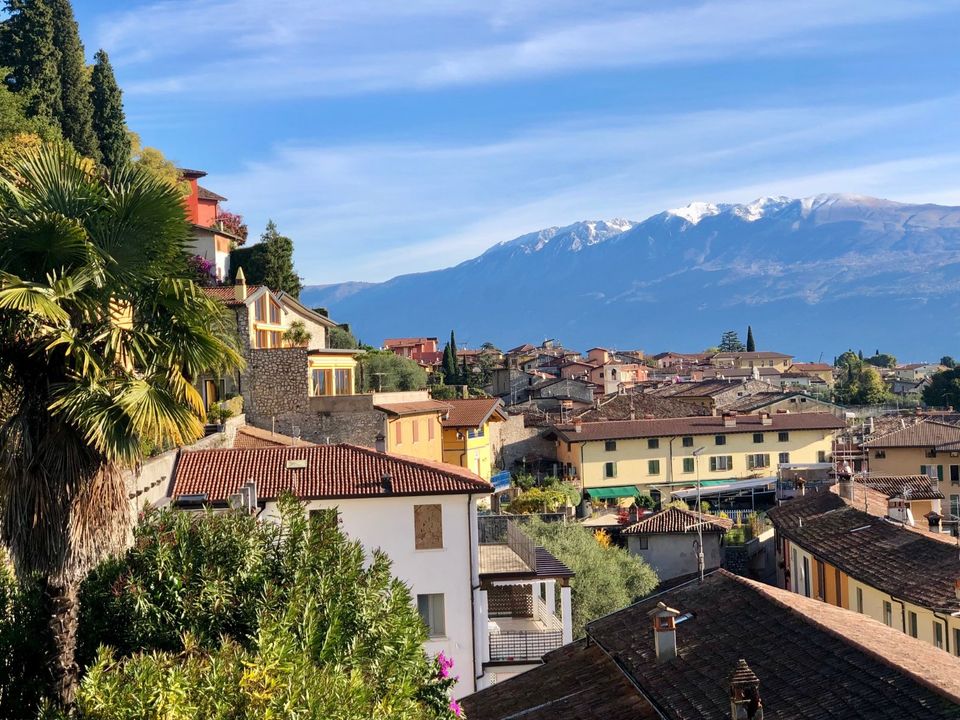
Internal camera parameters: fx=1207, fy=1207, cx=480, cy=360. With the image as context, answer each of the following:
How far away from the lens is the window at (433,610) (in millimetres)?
26469

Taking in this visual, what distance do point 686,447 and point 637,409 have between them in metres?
12.2

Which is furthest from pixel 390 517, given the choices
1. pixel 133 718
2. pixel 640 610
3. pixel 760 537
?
pixel 760 537

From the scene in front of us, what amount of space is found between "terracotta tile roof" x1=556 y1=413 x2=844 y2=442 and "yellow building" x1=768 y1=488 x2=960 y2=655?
1414 inches

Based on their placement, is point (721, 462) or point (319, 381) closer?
point (319, 381)

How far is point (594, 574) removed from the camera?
3738 cm

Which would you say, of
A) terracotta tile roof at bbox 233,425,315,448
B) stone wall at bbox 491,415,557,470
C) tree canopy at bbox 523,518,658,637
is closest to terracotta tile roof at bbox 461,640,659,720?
tree canopy at bbox 523,518,658,637

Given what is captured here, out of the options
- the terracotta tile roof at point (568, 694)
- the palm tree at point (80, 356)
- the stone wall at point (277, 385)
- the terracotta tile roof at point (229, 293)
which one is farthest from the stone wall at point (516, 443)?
the palm tree at point (80, 356)

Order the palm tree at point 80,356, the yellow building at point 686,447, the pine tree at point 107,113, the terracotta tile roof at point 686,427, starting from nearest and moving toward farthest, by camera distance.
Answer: the palm tree at point 80,356, the pine tree at point 107,113, the yellow building at point 686,447, the terracotta tile roof at point 686,427

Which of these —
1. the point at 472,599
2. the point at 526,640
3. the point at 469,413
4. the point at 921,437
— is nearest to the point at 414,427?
the point at 469,413

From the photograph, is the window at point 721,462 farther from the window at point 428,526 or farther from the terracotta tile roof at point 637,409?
the window at point 428,526

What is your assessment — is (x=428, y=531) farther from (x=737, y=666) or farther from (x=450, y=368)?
(x=450, y=368)

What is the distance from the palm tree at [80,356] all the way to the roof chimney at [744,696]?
594 centimetres

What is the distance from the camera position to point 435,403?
5303cm

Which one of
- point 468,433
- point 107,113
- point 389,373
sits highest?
point 107,113
